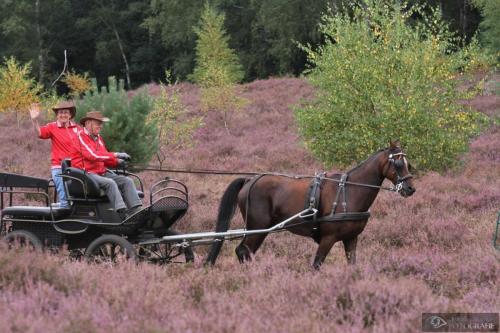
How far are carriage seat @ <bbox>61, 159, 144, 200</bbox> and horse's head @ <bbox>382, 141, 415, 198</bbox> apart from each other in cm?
367

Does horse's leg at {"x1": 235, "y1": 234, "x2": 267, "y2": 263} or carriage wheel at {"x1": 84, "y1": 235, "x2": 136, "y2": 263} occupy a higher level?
carriage wheel at {"x1": 84, "y1": 235, "x2": 136, "y2": 263}

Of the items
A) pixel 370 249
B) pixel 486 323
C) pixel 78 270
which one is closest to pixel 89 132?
pixel 78 270

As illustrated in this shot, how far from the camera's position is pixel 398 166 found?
7977mm

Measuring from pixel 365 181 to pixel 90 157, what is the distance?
11.7ft

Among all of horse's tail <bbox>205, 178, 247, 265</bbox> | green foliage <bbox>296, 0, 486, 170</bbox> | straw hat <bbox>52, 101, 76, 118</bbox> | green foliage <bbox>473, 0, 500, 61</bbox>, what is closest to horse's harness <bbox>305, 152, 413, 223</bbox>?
horse's tail <bbox>205, 178, 247, 265</bbox>

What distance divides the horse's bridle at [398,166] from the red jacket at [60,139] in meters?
4.10

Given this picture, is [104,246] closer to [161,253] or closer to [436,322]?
[161,253]

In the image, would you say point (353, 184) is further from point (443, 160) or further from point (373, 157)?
point (443, 160)

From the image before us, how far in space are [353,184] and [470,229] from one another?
3.70m

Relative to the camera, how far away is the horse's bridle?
26.0 ft

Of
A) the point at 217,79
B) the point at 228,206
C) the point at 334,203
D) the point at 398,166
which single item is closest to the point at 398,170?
the point at 398,166

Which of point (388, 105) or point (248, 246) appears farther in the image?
point (388, 105)

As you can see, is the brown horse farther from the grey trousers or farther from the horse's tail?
the grey trousers

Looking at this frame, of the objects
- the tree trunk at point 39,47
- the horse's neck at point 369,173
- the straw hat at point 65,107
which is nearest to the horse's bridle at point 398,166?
the horse's neck at point 369,173
